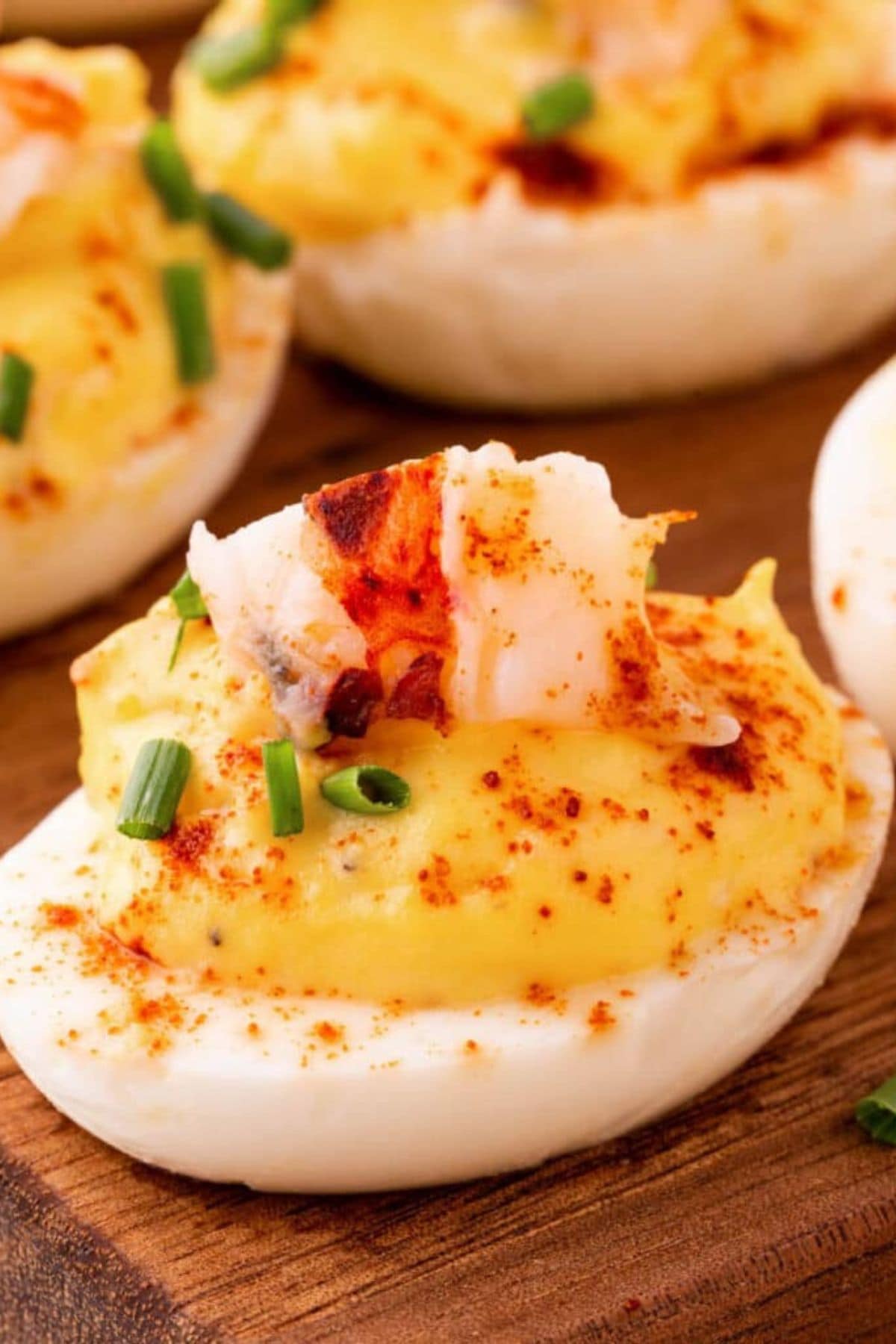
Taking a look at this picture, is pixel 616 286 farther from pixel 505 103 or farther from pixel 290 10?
pixel 290 10

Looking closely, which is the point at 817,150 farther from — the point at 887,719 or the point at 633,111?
the point at 887,719

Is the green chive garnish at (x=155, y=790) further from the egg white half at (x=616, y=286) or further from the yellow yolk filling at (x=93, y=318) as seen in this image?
the egg white half at (x=616, y=286)

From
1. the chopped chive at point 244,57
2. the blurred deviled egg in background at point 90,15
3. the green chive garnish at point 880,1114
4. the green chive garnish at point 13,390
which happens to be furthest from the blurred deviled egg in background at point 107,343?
the blurred deviled egg in background at point 90,15

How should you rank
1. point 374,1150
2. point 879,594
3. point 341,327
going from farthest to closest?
point 341,327, point 879,594, point 374,1150

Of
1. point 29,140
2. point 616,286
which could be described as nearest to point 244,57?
point 29,140

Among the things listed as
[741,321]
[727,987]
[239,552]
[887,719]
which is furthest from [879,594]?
[741,321]
